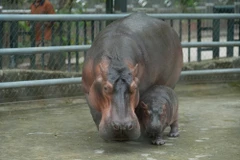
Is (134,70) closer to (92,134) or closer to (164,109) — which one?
(164,109)

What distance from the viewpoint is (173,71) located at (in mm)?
7328

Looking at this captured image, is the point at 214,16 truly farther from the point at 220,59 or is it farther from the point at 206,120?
the point at 206,120

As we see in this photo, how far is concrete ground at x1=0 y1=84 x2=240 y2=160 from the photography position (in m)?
5.79

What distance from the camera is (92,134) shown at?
6754 mm

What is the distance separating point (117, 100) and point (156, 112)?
0.73 m

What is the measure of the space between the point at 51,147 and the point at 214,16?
173 inches

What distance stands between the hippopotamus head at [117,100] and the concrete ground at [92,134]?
11.4 inches

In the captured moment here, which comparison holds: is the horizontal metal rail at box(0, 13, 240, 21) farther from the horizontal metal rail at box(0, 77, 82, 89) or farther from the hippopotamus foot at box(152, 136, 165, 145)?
the hippopotamus foot at box(152, 136, 165, 145)

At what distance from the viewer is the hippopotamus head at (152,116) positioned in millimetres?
6025

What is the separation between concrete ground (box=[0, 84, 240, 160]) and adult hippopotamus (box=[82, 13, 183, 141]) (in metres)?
0.32

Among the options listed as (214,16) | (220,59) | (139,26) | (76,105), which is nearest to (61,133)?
(139,26)

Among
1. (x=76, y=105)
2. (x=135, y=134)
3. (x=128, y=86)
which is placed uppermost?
(x=128, y=86)

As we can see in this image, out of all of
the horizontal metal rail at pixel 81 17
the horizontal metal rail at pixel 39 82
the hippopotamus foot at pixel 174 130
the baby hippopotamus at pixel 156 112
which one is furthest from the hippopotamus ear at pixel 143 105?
the horizontal metal rail at pixel 81 17

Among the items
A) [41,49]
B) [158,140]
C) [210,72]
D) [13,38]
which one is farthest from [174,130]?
[210,72]
